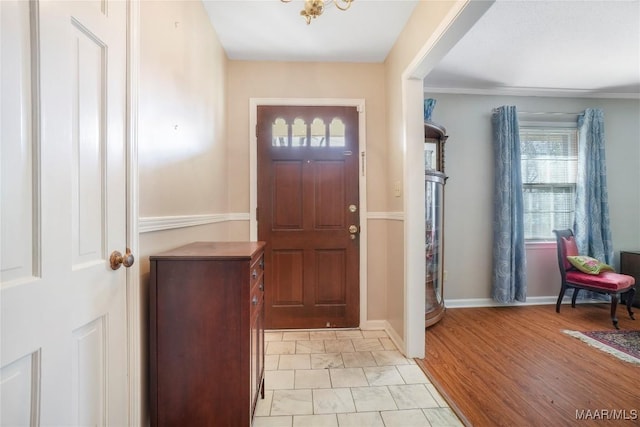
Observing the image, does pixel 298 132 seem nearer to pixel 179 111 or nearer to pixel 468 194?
pixel 179 111

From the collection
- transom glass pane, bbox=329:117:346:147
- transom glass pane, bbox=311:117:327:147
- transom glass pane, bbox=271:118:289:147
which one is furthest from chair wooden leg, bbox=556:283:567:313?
transom glass pane, bbox=271:118:289:147

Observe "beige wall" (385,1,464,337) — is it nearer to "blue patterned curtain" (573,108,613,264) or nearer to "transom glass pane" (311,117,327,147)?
"transom glass pane" (311,117,327,147)

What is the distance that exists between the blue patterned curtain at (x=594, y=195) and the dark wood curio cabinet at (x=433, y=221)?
6.41 ft

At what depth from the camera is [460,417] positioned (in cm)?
154

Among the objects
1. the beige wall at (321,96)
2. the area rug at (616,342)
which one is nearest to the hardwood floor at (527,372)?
the area rug at (616,342)

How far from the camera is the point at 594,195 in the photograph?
3.33 metres

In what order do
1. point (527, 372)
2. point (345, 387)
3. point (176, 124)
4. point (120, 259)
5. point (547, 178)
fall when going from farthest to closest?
point (547, 178), point (527, 372), point (345, 387), point (176, 124), point (120, 259)

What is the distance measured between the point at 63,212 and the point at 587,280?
4146mm

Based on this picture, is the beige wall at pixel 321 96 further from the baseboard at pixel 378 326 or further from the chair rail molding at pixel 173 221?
the chair rail molding at pixel 173 221

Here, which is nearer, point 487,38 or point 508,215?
point 487,38

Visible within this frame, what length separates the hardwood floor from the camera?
5.29 ft

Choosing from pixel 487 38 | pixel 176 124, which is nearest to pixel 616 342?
pixel 487 38

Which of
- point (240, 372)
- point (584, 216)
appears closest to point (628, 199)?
point (584, 216)

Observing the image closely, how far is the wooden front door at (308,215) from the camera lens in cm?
270
